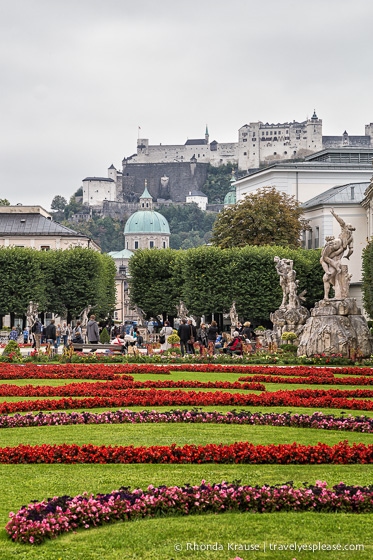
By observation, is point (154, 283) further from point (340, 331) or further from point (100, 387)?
point (100, 387)

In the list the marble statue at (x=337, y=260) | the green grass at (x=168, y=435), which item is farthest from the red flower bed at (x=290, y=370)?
the green grass at (x=168, y=435)

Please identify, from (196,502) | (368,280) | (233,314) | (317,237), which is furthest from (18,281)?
(196,502)

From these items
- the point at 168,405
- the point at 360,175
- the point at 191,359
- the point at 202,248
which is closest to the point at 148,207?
the point at 360,175

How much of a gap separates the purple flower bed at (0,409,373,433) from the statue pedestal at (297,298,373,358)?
15.7 metres

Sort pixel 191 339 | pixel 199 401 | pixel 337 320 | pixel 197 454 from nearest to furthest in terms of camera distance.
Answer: pixel 197 454 → pixel 199 401 → pixel 337 320 → pixel 191 339

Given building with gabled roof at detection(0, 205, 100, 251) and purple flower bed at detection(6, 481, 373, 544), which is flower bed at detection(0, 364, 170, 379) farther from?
building with gabled roof at detection(0, 205, 100, 251)

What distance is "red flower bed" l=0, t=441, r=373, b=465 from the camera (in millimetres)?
12219

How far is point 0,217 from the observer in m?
92.1

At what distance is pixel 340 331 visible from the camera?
105 feet

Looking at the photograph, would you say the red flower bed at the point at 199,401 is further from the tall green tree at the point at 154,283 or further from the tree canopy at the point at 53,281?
the tall green tree at the point at 154,283

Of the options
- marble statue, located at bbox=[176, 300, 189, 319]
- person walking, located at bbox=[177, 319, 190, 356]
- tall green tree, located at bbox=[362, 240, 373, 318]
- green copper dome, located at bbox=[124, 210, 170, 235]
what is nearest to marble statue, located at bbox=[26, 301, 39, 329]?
marble statue, located at bbox=[176, 300, 189, 319]

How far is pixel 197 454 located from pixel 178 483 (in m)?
1.26

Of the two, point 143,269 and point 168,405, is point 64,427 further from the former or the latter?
point 143,269

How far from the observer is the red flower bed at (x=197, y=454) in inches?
481
